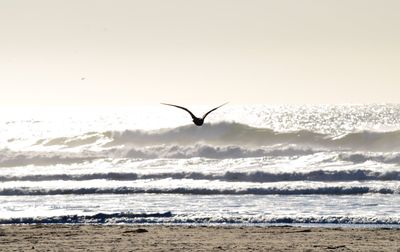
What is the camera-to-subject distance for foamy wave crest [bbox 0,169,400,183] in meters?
30.8

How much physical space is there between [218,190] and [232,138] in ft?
86.0

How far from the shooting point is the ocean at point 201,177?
1980 cm

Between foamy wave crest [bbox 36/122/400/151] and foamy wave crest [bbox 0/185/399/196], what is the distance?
69.4 feet

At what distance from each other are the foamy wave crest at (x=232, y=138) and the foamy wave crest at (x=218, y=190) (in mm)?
21154

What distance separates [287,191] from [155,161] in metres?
16.9

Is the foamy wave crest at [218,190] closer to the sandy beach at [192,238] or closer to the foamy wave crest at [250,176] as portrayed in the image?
the foamy wave crest at [250,176]

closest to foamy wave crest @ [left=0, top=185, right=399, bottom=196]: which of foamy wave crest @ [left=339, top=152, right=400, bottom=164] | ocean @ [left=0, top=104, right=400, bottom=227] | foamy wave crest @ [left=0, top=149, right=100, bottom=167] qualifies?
ocean @ [left=0, top=104, right=400, bottom=227]

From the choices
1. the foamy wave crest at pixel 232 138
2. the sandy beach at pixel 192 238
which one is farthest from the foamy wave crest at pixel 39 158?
the sandy beach at pixel 192 238

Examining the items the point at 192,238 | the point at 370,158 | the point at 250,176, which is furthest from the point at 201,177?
the point at 192,238

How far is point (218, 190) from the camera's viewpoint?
1038 inches

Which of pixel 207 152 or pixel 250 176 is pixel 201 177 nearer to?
pixel 250 176

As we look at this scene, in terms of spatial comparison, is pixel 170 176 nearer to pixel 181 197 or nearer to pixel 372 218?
pixel 181 197

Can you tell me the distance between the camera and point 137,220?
19.0 metres

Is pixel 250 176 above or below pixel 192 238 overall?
above
